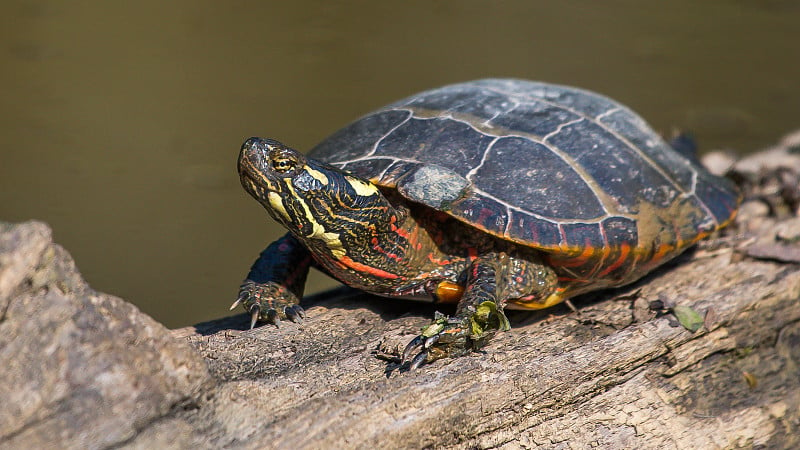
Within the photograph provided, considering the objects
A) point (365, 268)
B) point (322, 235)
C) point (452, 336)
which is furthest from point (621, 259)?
point (322, 235)

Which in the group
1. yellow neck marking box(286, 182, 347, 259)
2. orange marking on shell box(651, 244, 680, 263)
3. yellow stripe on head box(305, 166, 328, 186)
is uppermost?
yellow stripe on head box(305, 166, 328, 186)

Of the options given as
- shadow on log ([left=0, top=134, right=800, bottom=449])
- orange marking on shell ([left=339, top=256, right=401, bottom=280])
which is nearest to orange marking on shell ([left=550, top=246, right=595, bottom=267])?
shadow on log ([left=0, top=134, right=800, bottom=449])

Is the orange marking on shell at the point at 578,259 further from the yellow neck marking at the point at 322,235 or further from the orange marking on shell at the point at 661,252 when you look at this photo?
the yellow neck marking at the point at 322,235

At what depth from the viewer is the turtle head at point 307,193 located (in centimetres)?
375

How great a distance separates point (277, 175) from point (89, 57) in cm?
961

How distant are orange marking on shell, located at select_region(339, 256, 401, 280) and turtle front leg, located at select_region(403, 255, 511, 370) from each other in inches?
17.8

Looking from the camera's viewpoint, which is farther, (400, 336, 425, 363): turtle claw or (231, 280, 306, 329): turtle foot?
(231, 280, 306, 329): turtle foot

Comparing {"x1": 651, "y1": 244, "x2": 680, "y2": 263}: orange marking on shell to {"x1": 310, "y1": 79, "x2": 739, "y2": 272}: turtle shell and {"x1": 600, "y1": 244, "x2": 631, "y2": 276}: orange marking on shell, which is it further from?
{"x1": 600, "y1": 244, "x2": 631, "y2": 276}: orange marking on shell

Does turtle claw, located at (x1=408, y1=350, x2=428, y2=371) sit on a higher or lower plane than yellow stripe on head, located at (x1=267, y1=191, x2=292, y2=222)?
lower

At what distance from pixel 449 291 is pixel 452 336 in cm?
59

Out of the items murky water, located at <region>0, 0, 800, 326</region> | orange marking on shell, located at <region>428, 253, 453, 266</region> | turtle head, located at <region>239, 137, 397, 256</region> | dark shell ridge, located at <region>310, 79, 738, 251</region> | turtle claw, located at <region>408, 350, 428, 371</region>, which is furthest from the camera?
murky water, located at <region>0, 0, 800, 326</region>

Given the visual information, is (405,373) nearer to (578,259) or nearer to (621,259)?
(578,259)

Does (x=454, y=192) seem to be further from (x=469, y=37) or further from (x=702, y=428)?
(x=469, y=37)

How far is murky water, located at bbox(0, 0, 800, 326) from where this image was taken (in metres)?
8.97
